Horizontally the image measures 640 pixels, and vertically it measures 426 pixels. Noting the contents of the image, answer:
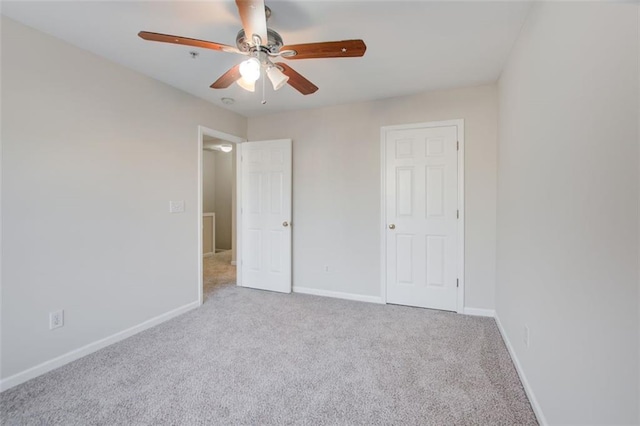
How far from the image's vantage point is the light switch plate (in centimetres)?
292

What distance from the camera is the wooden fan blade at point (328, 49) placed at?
1542 mm

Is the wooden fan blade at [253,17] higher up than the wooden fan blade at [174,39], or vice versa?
the wooden fan blade at [253,17]

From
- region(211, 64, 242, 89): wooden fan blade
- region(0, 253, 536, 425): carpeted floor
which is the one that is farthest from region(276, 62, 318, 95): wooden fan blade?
region(0, 253, 536, 425): carpeted floor

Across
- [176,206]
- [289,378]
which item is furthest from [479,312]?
[176,206]

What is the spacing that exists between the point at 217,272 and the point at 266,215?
1.70 meters

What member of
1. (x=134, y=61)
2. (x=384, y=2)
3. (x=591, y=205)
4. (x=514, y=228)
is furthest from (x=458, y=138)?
(x=134, y=61)

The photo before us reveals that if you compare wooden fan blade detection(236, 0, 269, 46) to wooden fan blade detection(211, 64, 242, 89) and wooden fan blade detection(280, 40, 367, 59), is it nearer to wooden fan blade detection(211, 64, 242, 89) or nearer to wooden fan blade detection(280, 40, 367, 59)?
wooden fan blade detection(280, 40, 367, 59)

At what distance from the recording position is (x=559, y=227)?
1.33m

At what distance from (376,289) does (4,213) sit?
3.23 meters

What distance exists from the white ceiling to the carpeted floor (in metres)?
2.38

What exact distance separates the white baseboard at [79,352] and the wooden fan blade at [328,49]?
2653mm

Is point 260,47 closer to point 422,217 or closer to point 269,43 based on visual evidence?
point 269,43

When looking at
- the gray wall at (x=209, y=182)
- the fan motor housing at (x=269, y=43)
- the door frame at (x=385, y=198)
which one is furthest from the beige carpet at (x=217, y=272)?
the fan motor housing at (x=269, y=43)

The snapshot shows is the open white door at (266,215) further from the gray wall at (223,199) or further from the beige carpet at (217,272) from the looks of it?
the gray wall at (223,199)
